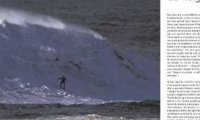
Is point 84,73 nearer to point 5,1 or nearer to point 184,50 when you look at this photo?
point 5,1

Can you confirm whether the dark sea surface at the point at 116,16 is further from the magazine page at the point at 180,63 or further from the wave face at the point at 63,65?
the magazine page at the point at 180,63

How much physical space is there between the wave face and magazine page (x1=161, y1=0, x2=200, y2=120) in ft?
85.9

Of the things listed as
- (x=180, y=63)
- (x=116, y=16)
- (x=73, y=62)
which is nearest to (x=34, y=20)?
(x=73, y=62)

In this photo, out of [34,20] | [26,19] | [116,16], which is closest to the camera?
[26,19]

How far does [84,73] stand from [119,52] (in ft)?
21.9

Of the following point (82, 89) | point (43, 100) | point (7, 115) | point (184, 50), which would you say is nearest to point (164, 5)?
point (184, 50)

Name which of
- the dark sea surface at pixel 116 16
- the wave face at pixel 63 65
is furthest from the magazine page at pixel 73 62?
the dark sea surface at pixel 116 16

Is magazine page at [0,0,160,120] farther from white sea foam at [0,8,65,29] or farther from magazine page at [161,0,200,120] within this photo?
magazine page at [161,0,200,120]

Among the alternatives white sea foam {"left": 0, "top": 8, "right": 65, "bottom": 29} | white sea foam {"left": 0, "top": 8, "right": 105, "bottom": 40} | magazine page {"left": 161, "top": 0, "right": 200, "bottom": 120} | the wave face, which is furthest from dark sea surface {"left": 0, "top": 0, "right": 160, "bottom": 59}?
magazine page {"left": 161, "top": 0, "right": 200, "bottom": 120}

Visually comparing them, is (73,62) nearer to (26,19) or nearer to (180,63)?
(26,19)

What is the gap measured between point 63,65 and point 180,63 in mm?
35241

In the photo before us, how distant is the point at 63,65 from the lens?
4312 centimetres

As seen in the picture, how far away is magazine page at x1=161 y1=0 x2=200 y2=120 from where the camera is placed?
26.1 ft

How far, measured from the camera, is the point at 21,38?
43.4 meters
